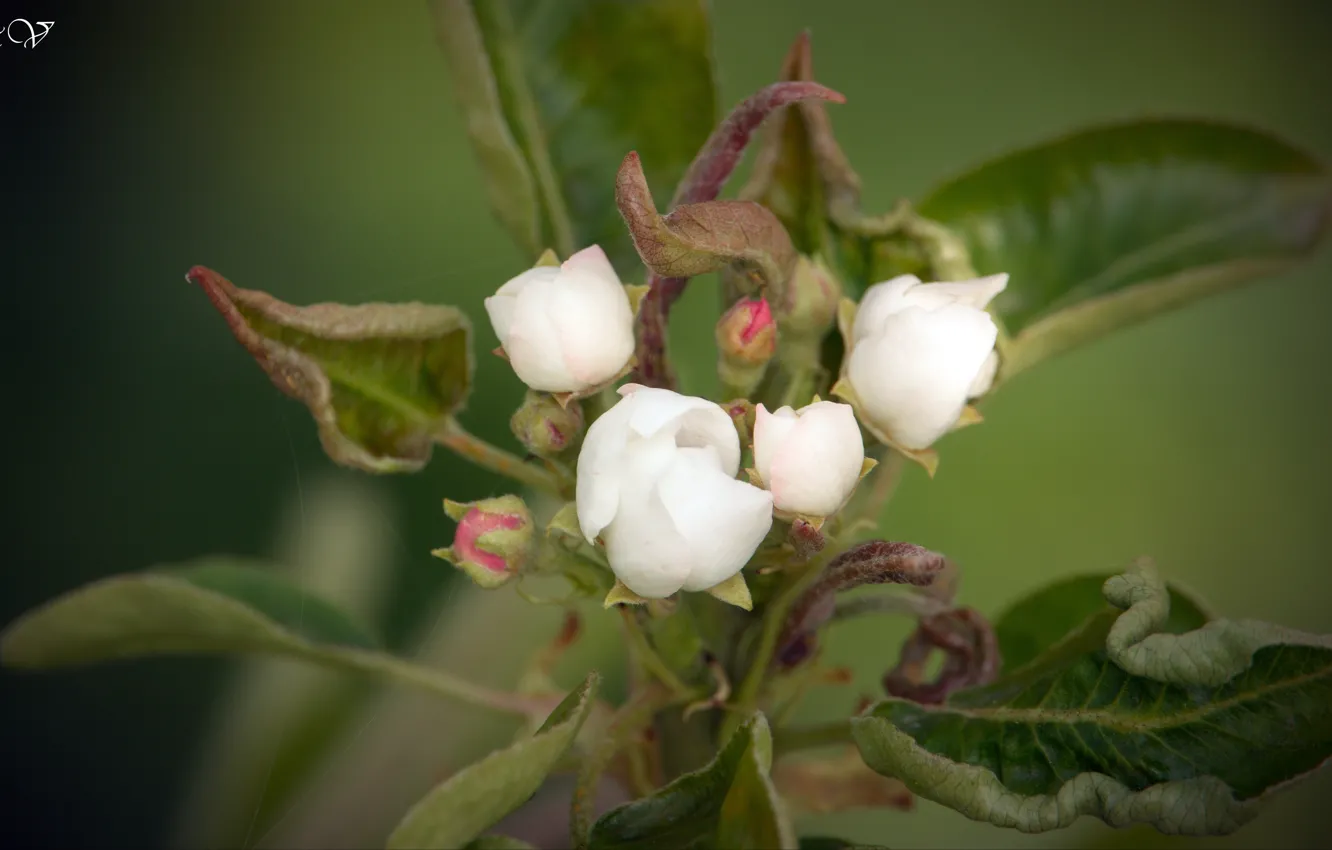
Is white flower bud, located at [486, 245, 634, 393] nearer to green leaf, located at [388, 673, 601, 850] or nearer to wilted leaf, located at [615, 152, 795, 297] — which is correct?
wilted leaf, located at [615, 152, 795, 297]

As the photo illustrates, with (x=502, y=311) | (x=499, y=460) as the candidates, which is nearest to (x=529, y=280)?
(x=502, y=311)

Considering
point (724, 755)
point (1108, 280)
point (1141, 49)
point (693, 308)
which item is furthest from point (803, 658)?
point (1141, 49)

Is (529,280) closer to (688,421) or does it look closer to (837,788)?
(688,421)

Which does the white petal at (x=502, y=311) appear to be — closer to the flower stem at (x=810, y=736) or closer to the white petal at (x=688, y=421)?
the white petal at (x=688, y=421)

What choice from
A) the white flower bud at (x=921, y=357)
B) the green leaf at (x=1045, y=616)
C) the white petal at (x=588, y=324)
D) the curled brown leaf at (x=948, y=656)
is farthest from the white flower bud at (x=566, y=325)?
the green leaf at (x=1045, y=616)

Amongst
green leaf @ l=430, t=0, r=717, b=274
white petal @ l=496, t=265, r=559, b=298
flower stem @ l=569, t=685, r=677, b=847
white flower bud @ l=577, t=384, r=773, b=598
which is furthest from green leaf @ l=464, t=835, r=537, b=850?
green leaf @ l=430, t=0, r=717, b=274
